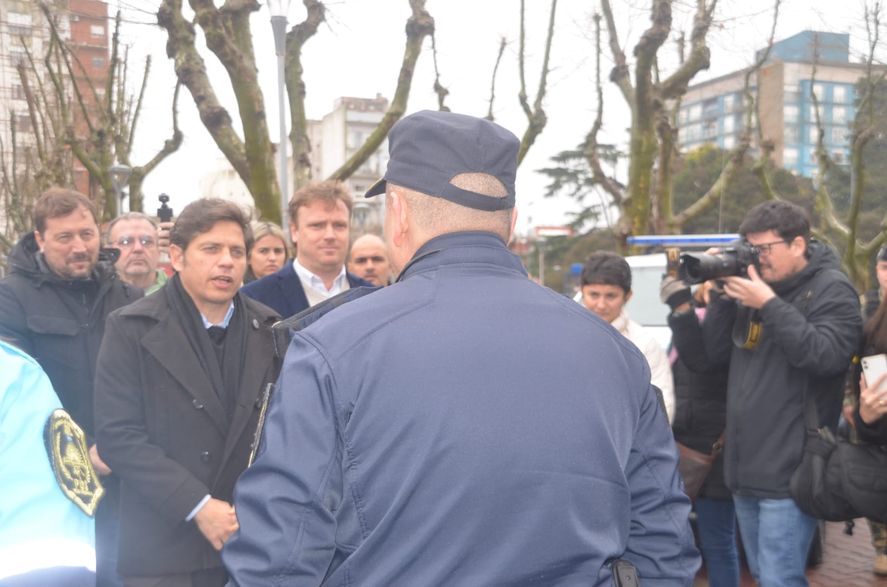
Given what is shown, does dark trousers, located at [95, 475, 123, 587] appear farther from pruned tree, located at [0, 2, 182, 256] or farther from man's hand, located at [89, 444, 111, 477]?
pruned tree, located at [0, 2, 182, 256]

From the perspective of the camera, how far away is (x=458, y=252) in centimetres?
A: 173

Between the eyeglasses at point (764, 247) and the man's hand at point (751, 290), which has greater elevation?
the eyeglasses at point (764, 247)

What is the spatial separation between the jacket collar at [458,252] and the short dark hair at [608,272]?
2.72 metres

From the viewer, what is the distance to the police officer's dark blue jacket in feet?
5.03

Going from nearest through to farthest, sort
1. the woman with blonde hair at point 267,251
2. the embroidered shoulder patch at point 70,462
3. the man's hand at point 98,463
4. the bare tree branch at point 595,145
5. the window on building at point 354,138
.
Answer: the embroidered shoulder patch at point 70,462 → the man's hand at point 98,463 → the woman with blonde hair at point 267,251 → the bare tree branch at point 595,145 → the window on building at point 354,138


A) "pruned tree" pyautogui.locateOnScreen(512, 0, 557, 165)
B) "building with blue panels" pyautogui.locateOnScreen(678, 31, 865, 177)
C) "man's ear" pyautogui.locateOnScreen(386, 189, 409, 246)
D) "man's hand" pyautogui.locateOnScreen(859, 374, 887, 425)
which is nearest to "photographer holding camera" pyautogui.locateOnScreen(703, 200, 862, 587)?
"man's hand" pyautogui.locateOnScreen(859, 374, 887, 425)

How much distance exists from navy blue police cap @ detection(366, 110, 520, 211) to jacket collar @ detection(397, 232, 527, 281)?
2.6 inches

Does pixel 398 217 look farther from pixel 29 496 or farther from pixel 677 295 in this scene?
pixel 677 295

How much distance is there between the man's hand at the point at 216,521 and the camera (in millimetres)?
2926

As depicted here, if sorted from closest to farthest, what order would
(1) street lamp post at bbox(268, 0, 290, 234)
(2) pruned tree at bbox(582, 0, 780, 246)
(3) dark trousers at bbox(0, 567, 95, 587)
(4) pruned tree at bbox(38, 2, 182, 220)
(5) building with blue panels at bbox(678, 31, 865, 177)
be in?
(3) dark trousers at bbox(0, 567, 95, 587)
(1) street lamp post at bbox(268, 0, 290, 234)
(2) pruned tree at bbox(582, 0, 780, 246)
(4) pruned tree at bbox(38, 2, 182, 220)
(5) building with blue panels at bbox(678, 31, 865, 177)

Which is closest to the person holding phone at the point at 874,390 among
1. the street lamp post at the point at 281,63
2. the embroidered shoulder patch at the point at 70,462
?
the embroidered shoulder patch at the point at 70,462

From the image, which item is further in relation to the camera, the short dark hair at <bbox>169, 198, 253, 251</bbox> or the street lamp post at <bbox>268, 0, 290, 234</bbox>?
the street lamp post at <bbox>268, 0, 290, 234</bbox>

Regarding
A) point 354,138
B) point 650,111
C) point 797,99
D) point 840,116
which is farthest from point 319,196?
point 354,138

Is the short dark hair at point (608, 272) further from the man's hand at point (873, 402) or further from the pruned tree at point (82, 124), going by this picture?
the pruned tree at point (82, 124)
